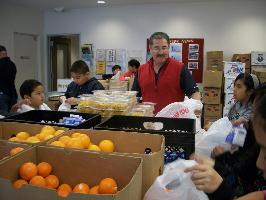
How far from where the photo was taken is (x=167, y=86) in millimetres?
2594

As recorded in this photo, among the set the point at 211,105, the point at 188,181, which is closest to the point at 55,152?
the point at 188,181

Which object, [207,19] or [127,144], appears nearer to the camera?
[127,144]

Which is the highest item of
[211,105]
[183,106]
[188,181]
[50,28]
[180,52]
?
[50,28]

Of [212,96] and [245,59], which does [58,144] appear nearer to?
[212,96]

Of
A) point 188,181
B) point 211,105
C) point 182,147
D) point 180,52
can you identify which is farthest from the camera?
point 180,52

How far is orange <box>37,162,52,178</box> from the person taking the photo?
3.18 ft

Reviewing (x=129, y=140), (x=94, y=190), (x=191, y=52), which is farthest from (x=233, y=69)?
(x=94, y=190)

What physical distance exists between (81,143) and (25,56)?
7.14m

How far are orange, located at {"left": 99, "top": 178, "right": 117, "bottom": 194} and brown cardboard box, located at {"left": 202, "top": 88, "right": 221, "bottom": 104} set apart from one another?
5.58 meters

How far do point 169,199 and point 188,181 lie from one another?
0.26ft

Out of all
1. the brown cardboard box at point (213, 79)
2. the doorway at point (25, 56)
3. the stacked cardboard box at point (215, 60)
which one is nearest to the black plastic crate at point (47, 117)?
the brown cardboard box at point (213, 79)

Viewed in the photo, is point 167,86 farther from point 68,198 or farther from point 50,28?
point 50,28

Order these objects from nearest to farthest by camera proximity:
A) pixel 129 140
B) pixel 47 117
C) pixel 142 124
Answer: pixel 129 140 → pixel 142 124 → pixel 47 117

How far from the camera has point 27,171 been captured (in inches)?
37.1
